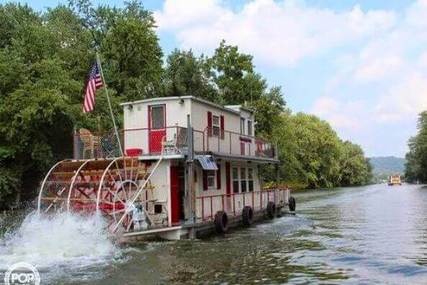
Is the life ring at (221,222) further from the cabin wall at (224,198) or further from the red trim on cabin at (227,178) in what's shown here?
the red trim on cabin at (227,178)

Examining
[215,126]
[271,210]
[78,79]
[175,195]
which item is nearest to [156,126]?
[175,195]

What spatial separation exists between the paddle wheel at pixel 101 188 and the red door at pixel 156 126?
941mm

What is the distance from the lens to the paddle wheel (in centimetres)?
2120

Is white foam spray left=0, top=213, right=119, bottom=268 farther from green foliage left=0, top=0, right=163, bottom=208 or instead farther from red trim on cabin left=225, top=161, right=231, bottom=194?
green foliage left=0, top=0, right=163, bottom=208

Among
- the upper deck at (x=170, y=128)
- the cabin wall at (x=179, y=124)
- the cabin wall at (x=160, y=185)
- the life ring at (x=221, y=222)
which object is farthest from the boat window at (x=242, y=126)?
the cabin wall at (x=160, y=185)

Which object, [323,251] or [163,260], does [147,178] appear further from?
[323,251]

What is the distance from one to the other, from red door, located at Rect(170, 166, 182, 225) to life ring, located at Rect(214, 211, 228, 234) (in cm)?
155

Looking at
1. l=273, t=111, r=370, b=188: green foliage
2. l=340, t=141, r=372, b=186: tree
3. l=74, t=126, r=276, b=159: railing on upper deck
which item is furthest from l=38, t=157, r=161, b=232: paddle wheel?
l=340, t=141, r=372, b=186: tree

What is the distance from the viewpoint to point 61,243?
18297 millimetres

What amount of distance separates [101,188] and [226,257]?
233 inches

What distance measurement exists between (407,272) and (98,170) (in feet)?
41.0

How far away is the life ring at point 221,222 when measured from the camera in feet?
77.7

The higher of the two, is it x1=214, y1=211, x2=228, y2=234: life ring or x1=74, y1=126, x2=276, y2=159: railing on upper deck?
x1=74, y1=126, x2=276, y2=159: railing on upper deck

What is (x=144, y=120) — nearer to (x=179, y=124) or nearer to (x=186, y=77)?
(x=179, y=124)
